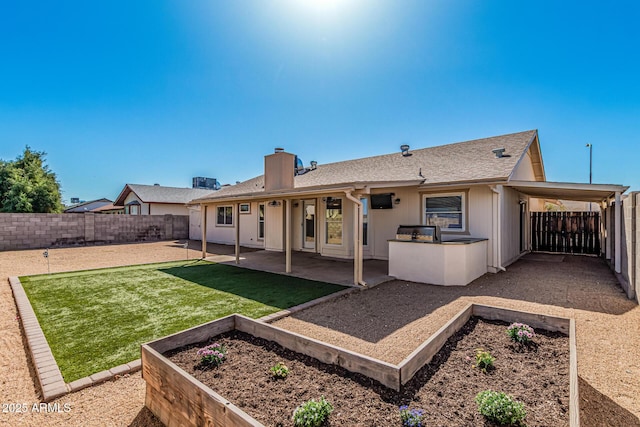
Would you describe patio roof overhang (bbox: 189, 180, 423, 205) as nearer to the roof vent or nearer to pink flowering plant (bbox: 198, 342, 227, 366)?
the roof vent

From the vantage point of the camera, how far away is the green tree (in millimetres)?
20844

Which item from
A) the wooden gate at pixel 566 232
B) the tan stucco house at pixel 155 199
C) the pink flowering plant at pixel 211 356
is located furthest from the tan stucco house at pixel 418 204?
the tan stucco house at pixel 155 199

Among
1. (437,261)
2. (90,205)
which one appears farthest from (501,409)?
(90,205)

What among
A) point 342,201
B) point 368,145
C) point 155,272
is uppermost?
point 368,145

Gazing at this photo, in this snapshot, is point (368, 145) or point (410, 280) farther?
point (368, 145)

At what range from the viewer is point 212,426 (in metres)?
1.99

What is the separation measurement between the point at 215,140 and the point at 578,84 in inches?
657

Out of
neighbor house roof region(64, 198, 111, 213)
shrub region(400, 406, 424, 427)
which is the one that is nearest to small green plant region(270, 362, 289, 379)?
shrub region(400, 406, 424, 427)

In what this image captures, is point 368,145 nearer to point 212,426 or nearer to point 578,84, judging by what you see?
point 578,84

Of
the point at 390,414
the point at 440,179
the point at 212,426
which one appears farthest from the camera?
the point at 440,179

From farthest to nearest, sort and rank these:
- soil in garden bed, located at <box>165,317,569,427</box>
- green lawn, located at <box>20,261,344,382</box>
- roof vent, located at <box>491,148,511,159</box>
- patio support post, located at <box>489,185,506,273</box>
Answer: roof vent, located at <box>491,148,511,159</box>, patio support post, located at <box>489,185,506,273</box>, green lawn, located at <box>20,261,344,382</box>, soil in garden bed, located at <box>165,317,569,427</box>

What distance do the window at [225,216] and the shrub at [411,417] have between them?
606 inches

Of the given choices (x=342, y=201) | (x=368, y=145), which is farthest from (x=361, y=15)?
(x=368, y=145)

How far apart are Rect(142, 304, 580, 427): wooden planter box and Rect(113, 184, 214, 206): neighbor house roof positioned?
2329 centimetres
